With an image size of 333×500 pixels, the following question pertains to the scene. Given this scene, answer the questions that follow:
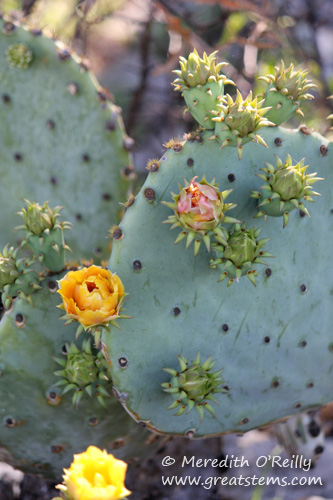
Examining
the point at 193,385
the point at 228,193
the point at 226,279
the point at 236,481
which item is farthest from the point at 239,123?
the point at 236,481

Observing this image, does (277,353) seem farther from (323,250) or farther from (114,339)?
(114,339)

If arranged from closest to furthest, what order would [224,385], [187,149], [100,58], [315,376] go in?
[187,149]
[224,385]
[315,376]
[100,58]

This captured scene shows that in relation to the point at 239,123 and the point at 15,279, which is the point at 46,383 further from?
the point at 239,123

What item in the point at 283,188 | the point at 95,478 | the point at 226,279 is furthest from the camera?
the point at 226,279

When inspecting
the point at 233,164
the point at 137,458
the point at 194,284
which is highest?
the point at 233,164

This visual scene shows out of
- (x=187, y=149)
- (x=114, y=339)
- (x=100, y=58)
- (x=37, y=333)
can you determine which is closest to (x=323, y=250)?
(x=187, y=149)
